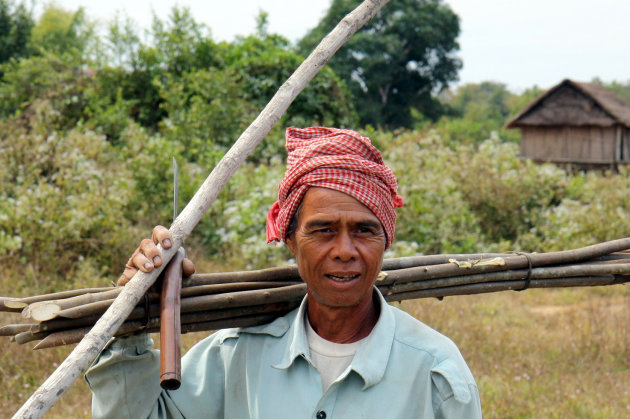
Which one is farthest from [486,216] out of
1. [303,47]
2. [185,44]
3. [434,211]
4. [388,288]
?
[303,47]

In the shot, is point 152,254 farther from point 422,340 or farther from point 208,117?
point 208,117

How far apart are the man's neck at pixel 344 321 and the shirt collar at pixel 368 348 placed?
0.04 meters

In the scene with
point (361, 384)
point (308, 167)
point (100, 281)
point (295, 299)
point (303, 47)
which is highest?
point (303, 47)

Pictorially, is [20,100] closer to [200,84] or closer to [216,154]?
[200,84]

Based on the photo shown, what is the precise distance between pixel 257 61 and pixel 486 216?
496 centimetres

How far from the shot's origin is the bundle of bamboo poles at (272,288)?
175 cm

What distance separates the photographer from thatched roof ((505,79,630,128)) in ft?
61.6

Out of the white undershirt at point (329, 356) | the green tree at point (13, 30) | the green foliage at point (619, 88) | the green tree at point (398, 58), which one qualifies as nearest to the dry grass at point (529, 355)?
the white undershirt at point (329, 356)

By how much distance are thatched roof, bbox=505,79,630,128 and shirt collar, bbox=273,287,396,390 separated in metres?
18.1

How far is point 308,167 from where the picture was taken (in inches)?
70.3

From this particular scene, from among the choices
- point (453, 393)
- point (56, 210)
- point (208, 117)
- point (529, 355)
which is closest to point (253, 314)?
point (453, 393)

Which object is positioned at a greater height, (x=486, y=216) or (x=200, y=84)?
(x=200, y=84)

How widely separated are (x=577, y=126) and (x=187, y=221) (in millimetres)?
19480

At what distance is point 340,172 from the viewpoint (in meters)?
1.76
